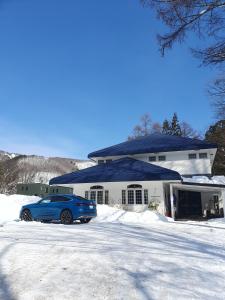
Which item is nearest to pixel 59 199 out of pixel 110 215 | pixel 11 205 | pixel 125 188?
pixel 110 215

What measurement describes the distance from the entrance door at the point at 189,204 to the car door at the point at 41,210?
16.3 metres

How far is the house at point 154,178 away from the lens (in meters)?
25.3

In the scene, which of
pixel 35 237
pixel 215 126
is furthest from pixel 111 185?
pixel 215 126

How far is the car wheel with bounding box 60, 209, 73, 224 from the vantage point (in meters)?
16.7

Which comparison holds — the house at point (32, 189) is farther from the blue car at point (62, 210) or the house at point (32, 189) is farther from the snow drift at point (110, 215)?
the blue car at point (62, 210)

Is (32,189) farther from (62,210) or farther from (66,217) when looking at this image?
(66,217)

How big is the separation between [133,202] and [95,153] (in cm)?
875

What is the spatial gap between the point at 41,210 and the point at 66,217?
68.3 inches

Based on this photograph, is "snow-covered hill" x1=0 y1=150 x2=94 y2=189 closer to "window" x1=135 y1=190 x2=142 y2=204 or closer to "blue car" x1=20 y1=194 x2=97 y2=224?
"window" x1=135 y1=190 x2=142 y2=204

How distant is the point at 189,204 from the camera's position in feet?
103

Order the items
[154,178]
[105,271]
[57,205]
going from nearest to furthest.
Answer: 1. [105,271]
2. [57,205]
3. [154,178]

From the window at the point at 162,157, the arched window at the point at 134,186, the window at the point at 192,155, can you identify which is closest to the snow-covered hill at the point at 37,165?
the window at the point at 162,157

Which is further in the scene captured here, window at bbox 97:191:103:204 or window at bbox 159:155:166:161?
window at bbox 159:155:166:161

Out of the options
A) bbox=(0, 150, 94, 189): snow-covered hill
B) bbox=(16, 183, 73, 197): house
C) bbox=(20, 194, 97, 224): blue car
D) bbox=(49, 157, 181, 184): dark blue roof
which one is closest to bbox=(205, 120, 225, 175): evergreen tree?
bbox=(16, 183, 73, 197): house
